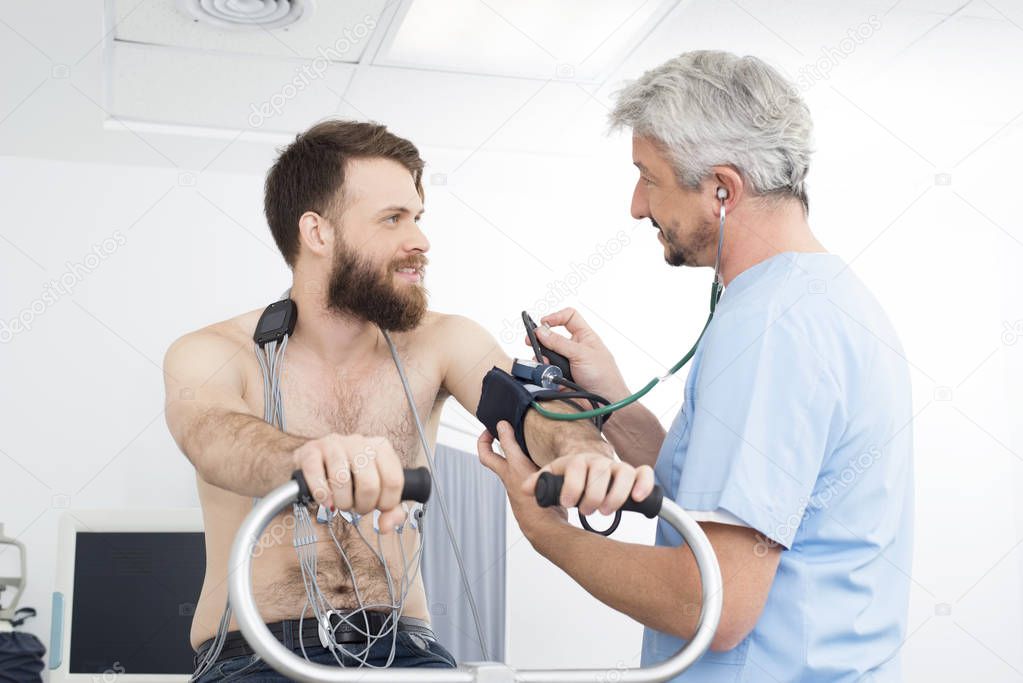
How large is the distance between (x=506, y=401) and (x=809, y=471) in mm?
409

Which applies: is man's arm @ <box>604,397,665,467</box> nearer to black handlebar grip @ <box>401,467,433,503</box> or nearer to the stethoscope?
the stethoscope

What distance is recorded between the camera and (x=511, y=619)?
13.5 ft

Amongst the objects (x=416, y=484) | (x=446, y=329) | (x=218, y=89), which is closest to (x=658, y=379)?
(x=416, y=484)

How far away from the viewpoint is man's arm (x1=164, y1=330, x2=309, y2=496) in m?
1.28

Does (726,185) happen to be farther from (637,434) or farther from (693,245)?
(637,434)

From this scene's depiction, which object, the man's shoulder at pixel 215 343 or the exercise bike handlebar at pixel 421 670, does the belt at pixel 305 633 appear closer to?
the man's shoulder at pixel 215 343

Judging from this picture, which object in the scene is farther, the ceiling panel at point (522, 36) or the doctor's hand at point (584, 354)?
the ceiling panel at point (522, 36)

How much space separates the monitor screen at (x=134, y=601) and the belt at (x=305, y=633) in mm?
1289

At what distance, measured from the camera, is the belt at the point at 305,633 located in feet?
5.15

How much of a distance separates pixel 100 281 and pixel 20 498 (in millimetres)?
910

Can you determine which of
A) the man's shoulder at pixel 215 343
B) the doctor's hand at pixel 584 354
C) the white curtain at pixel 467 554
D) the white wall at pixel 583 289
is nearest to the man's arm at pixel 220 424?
the man's shoulder at pixel 215 343

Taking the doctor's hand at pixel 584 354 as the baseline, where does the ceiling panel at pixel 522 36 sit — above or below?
above

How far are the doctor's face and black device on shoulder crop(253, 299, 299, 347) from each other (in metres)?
0.65

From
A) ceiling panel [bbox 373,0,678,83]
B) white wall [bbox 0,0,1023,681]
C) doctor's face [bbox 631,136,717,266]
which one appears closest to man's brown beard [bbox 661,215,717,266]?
doctor's face [bbox 631,136,717,266]
